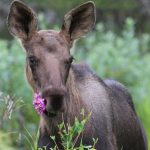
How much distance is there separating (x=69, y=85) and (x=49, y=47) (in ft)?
1.83

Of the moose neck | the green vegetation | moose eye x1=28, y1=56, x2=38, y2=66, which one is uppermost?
moose eye x1=28, y1=56, x2=38, y2=66

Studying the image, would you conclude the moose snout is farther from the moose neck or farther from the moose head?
the moose neck

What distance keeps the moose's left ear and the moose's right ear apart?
0.37 meters

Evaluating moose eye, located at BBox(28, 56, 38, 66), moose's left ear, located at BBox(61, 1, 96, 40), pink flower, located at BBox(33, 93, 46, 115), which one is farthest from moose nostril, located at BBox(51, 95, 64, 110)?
moose's left ear, located at BBox(61, 1, 96, 40)

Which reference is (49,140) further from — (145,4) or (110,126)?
(145,4)

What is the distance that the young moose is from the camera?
9.66 meters

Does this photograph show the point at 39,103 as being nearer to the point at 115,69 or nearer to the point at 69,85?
the point at 69,85

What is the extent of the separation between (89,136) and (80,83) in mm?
994

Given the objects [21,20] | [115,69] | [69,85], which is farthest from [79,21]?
[115,69]

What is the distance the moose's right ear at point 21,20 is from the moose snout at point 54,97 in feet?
Result: 4.04

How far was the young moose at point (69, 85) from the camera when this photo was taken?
966cm

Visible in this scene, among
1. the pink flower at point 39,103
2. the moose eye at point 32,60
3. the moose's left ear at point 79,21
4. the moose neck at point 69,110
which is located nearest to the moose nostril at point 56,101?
the pink flower at point 39,103

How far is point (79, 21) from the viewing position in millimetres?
10781

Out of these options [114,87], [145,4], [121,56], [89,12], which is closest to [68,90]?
[89,12]
